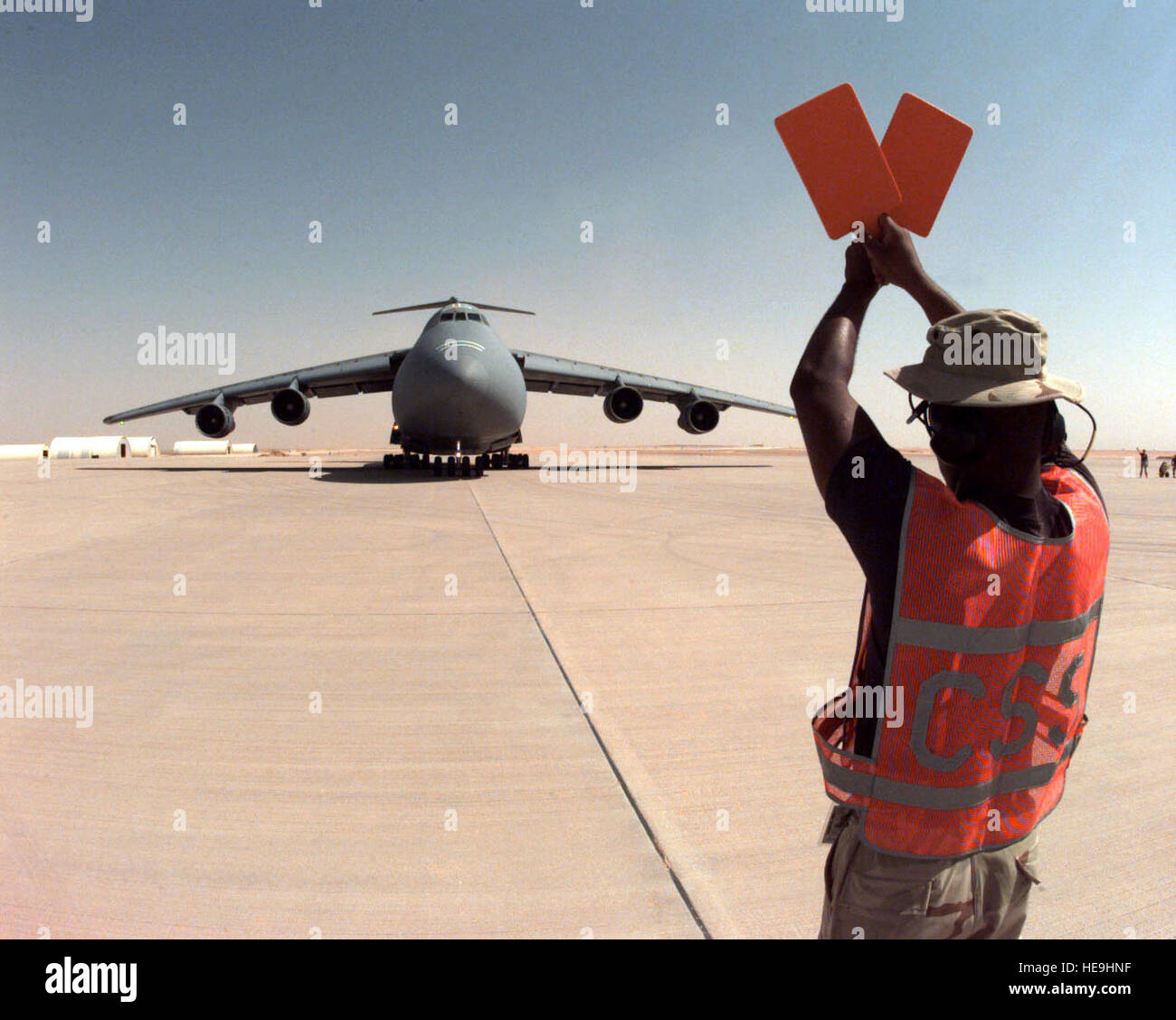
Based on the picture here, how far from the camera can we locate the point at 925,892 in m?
1.36

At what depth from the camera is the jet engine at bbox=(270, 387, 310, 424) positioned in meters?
22.0

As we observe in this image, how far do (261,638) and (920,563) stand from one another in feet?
14.4

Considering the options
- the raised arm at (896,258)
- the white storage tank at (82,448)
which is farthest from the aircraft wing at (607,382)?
the white storage tank at (82,448)

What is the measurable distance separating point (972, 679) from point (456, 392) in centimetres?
1669

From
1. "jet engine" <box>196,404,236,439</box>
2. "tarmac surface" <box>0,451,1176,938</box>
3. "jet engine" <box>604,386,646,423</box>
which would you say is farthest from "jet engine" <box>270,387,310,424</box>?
"tarmac surface" <box>0,451,1176,938</box>

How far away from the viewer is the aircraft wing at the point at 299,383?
23.5m

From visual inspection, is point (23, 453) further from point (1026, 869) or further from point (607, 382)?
point (1026, 869)

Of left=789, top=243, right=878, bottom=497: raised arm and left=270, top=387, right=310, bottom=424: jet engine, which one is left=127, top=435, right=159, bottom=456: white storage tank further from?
left=789, top=243, right=878, bottom=497: raised arm

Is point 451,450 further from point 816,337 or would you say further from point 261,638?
point 816,337

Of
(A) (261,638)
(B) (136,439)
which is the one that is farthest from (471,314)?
(B) (136,439)

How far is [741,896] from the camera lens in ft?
7.09

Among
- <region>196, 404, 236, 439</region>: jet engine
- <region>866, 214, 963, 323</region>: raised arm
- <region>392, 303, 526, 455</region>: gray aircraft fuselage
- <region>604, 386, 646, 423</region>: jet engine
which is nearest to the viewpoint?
<region>866, 214, 963, 323</region>: raised arm

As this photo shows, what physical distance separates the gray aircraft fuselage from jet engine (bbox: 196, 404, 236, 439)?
7.01 meters

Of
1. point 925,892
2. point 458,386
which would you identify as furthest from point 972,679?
point 458,386
